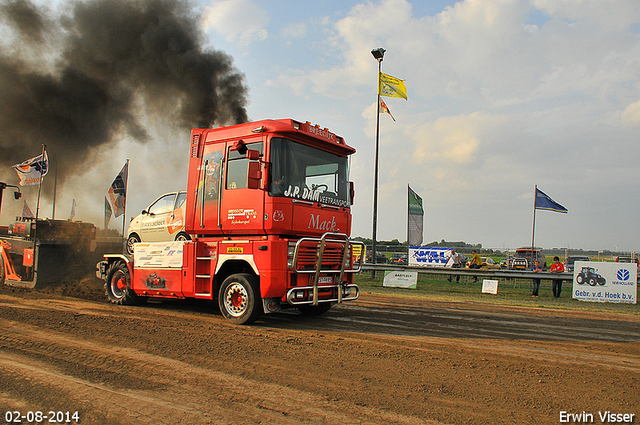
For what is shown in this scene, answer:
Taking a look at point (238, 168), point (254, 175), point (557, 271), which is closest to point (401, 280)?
point (557, 271)

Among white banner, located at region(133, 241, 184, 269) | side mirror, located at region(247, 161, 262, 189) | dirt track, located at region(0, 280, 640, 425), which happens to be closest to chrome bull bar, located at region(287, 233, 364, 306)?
dirt track, located at region(0, 280, 640, 425)

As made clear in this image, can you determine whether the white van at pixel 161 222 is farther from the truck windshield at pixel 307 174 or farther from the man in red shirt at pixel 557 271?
the man in red shirt at pixel 557 271

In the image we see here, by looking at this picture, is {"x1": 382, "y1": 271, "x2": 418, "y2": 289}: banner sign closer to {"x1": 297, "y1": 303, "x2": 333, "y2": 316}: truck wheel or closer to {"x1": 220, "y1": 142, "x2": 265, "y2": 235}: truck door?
{"x1": 297, "y1": 303, "x2": 333, "y2": 316}: truck wheel

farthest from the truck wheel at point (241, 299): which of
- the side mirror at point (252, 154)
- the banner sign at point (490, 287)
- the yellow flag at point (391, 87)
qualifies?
the yellow flag at point (391, 87)

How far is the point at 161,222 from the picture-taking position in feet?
31.2

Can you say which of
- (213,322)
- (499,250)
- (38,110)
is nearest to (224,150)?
(213,322)

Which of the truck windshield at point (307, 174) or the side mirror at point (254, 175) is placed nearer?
the side mirror at point (254, 175)

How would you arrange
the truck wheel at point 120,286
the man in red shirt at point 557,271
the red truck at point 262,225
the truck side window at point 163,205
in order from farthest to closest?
the man in red shirt at point 557,271
the truck side window at point 163,205
the truck wheel at point 120,286
the red truck at point 262,225

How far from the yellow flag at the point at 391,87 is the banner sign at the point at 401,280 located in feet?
29.6

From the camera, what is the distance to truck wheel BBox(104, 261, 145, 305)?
30.8ft

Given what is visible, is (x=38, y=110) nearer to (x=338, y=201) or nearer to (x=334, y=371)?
(x=338, y=201)

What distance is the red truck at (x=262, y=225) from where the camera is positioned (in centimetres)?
704

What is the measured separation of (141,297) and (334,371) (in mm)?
6497

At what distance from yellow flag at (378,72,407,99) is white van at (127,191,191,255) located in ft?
46.5
